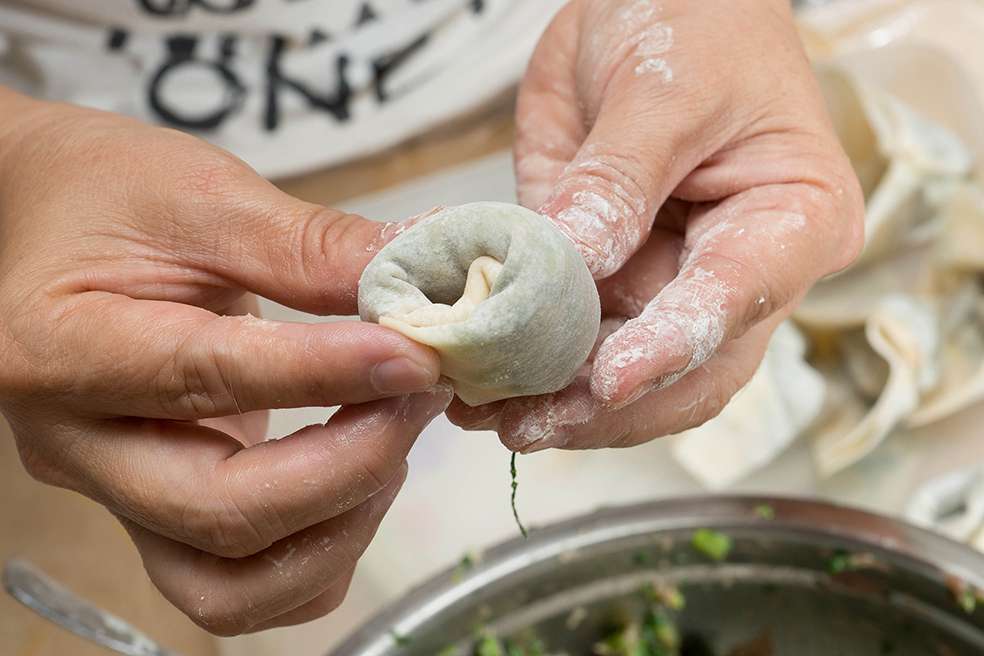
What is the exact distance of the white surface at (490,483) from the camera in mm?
1638

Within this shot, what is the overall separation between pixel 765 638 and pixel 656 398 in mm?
621

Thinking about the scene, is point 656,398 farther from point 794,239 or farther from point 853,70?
point 853,70

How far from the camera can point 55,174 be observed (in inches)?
34.1

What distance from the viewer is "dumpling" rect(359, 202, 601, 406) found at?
743mm

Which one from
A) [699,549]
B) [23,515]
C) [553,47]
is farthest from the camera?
[23,515]

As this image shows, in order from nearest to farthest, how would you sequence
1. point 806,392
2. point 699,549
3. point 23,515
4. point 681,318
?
1. point 681,318
2. point 699,549
3. point 806,392
4. point 23,515

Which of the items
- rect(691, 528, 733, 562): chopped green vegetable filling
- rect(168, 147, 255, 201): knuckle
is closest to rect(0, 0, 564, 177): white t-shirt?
rect(168, 147, 255, 201): knuckle

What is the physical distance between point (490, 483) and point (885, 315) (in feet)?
2.61

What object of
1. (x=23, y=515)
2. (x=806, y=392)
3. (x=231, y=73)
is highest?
(x=231, y=73)

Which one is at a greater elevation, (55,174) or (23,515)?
(55,174)

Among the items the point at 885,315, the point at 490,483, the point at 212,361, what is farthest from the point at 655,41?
the point at 490,483

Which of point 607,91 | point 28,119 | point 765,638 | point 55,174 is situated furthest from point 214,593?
point 765,638

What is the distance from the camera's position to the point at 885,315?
164cm

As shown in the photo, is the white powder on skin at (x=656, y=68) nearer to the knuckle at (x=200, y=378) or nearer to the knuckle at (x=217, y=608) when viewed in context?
the knuckle at (x=200, y=378)
